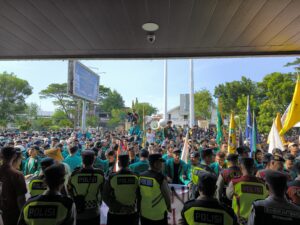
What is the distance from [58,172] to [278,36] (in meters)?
4.79

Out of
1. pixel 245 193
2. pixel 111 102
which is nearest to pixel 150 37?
pixel 245 193

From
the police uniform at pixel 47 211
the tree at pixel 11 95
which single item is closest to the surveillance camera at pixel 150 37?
the police uniform at pixel 47 211

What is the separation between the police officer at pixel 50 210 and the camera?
98.8 inches

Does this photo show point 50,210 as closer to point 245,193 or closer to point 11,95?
point 245,193

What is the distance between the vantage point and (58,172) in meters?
2.72

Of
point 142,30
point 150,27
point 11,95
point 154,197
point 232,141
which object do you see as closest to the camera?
point 154,197

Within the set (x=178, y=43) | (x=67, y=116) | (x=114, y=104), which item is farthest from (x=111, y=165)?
(x=114, y=104)

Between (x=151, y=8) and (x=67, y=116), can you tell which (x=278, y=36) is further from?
(x=67, y=116)

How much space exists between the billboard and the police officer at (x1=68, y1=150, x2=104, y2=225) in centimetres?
1760

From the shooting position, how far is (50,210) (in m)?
2.53

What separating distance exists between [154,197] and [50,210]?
1.68m

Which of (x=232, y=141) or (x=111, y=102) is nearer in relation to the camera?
(x=232, y=141)

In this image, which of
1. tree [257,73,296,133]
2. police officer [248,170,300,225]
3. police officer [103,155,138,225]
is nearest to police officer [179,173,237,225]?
police officer [248,170,300,225]

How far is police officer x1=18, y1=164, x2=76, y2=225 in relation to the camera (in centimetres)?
251
